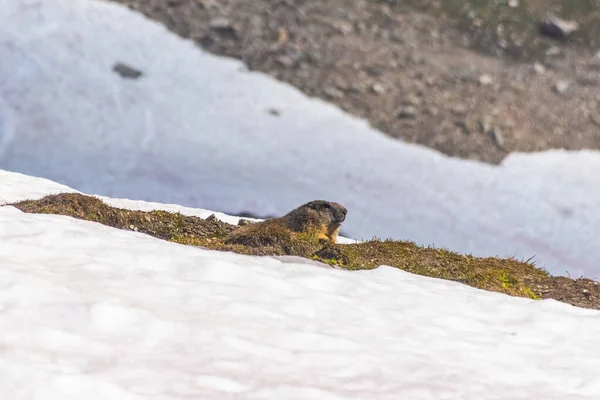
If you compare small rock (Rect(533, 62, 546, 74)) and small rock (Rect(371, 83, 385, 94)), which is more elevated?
small rock (Rect(533, 62, 546, 74))

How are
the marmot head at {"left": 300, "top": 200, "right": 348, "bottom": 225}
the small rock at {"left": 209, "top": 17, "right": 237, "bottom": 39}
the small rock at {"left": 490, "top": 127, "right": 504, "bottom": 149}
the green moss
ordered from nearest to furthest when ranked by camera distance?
1. the marmot head at {"left": 300, "top": 200, "right": 348, "bottom": 225}
2. the small rock at {"left": 490, "top": 127, "right": 504, "bottom": 149}
3. the green moss
4. the small rock at {"left": 209, "top": 17, "right": 237, "bottom": 39}

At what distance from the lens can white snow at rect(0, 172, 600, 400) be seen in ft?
21.8

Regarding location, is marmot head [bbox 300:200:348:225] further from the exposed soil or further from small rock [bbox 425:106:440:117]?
small rock [bbox 425:106:440:117]

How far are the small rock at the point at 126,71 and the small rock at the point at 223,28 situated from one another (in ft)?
20.0

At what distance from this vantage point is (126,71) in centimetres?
5441

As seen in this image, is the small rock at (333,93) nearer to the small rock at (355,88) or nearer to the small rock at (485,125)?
the small rock at (355,88)

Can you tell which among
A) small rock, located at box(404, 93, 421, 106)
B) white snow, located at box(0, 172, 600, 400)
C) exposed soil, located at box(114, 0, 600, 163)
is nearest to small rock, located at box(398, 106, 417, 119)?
exposed soil, located at box(114, 0, 600, 163)

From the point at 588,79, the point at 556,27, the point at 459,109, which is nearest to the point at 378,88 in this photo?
the point at 459,109

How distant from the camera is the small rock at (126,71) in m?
53.7

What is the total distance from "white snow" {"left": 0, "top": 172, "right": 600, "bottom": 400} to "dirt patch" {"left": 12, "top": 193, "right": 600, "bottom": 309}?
4.93 ft

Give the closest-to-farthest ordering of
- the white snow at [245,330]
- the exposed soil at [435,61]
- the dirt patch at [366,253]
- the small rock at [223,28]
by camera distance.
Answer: the white snow at [245,330]
the dirt patch at [366,253]
the exposed soil at [435,61]
the small rock at [223,28]

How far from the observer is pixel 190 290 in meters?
9.27

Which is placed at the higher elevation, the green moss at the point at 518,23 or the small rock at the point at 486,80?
the green moss at the point at 518,23

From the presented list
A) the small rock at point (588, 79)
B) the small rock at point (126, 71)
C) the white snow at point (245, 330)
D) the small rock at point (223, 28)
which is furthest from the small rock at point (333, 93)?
the white snow at point (245, 330)
